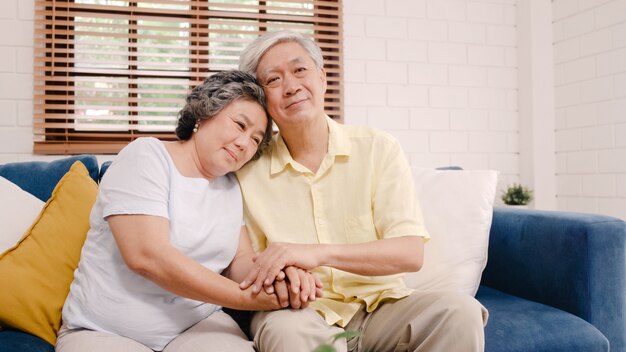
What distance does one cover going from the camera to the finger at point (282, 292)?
1314 millimetres

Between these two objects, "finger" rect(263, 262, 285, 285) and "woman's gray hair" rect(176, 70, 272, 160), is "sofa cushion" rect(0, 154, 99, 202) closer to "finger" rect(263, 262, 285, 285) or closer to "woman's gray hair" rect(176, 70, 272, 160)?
"woman's gray hair" rect(176, 70, 272, 160)

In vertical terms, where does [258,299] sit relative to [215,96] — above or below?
below

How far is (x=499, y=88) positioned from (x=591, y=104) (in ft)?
1.78

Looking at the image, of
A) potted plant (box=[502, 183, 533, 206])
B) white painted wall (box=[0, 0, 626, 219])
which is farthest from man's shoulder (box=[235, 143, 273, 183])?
potted plant (box=[502, 183, 533, 206])

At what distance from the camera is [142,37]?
9.34 feet

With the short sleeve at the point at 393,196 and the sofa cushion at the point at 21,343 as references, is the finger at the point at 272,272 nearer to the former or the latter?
the short sleeve at the point at 393,196

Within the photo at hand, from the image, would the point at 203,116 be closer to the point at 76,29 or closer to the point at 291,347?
the point at 291,347

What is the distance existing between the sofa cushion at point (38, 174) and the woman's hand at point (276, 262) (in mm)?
977

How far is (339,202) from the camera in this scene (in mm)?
1612

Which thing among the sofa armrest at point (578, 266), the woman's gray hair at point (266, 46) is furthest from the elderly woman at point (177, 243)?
the sofa armrest at point (578, 266)

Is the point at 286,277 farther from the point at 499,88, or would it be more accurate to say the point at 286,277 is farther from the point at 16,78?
the point at 499,88

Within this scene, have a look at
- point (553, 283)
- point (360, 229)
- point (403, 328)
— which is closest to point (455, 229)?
point (553, 283)

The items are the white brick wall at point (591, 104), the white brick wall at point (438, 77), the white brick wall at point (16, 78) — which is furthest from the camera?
the white brick wall at point (438, 77)

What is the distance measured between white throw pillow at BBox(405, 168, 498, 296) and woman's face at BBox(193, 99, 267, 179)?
0.76 meters
